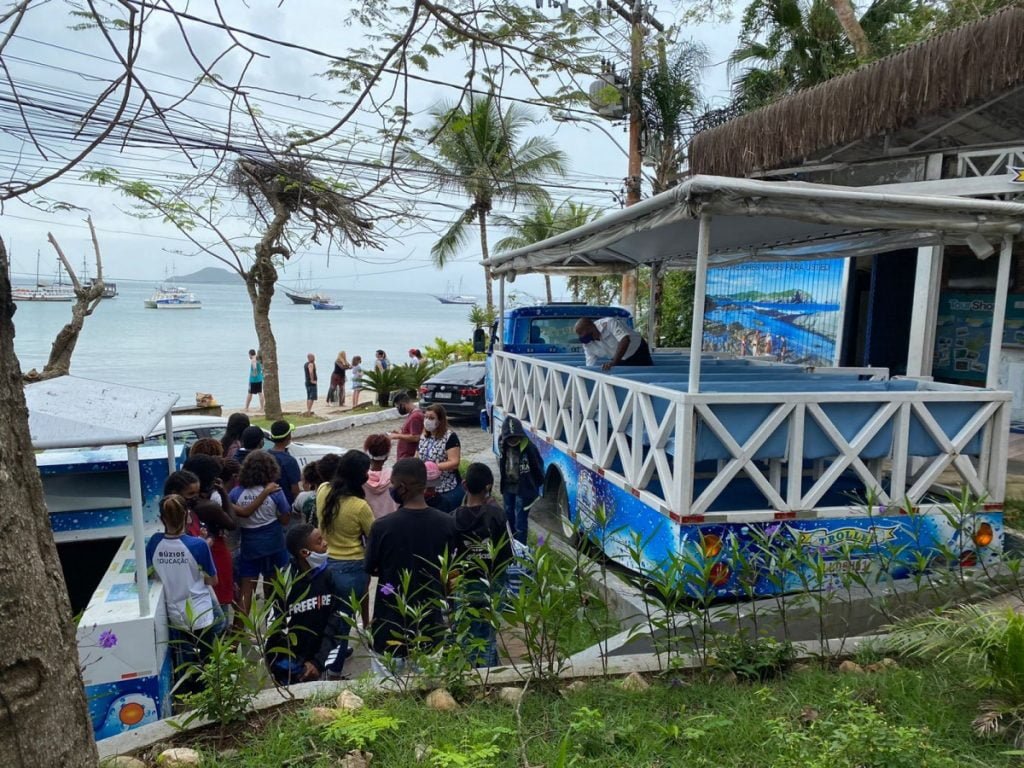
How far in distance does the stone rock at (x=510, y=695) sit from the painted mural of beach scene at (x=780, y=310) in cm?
964

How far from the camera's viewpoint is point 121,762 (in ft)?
9.82

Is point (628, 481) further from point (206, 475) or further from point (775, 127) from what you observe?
point (775, 127)

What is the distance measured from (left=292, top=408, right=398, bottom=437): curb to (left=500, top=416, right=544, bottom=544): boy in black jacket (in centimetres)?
865

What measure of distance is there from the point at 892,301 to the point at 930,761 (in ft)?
36.2

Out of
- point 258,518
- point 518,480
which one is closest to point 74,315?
point 258,518

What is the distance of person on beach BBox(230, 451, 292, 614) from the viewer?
17.6 ft

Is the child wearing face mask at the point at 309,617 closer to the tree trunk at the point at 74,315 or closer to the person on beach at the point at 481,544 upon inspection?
the person on beach at the point at 481,544

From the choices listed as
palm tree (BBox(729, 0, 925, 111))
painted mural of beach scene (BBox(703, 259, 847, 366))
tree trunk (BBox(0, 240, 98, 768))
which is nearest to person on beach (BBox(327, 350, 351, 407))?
painted mural of beach scene (BBox(703, 259, 847, 366))

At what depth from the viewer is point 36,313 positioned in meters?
109

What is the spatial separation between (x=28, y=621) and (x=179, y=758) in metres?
1.36

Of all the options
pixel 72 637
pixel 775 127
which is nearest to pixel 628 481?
pixel 72 637

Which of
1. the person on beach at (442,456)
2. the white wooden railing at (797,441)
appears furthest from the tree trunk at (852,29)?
the person on beach at (442,456)

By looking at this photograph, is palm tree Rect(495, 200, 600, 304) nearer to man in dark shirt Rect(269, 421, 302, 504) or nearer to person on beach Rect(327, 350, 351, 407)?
Answer: person on beach Rect(327, 350, 351, 407)

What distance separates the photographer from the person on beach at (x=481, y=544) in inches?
159
